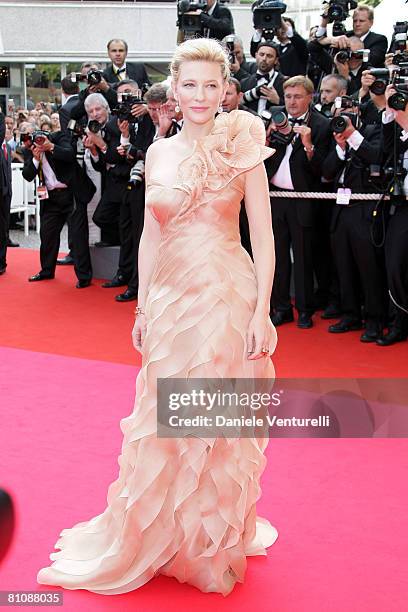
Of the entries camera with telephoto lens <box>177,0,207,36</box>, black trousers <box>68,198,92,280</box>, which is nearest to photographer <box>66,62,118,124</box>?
black trousers <box>68,198,92,280</box>

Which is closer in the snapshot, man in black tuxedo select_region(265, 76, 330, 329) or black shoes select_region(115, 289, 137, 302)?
man in black tuxedo select_region(265, 76, 330, 329)

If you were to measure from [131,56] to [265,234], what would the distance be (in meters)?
15.1

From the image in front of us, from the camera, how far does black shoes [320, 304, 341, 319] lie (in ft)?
22.0

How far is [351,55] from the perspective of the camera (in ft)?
22.7

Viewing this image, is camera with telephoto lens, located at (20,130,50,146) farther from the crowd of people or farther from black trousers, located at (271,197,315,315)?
black trousers, located at (271,197,315,315)

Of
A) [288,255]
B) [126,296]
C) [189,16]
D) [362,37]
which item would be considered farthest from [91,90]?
[288,255]

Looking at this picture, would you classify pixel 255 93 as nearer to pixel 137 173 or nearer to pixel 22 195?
pixel 137 173

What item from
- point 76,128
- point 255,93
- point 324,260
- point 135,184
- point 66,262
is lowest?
point 66,262

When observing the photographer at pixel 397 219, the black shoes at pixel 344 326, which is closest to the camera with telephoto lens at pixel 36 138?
the black shoes at pixel 344 326

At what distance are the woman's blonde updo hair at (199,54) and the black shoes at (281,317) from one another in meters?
3.88

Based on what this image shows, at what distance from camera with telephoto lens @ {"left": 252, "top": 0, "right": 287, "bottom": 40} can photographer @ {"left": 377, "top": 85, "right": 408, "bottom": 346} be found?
6.90ft

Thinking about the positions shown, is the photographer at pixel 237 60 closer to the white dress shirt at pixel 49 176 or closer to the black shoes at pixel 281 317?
→ the white dress shirt at pixel 49 176

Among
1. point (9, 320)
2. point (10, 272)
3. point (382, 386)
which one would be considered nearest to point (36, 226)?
point (10, 272)

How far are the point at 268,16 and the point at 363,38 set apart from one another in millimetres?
834
